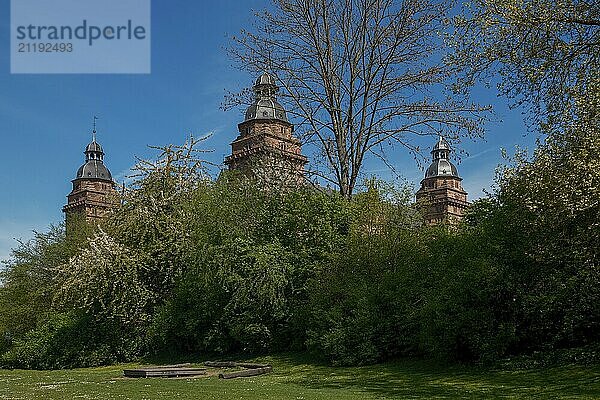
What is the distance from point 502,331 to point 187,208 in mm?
16536

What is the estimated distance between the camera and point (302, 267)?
24.9m

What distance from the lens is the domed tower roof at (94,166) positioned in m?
86.1

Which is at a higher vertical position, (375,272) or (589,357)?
(375,272)

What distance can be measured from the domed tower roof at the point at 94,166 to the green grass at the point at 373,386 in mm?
71245

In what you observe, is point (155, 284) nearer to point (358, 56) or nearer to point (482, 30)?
point (358, 56)

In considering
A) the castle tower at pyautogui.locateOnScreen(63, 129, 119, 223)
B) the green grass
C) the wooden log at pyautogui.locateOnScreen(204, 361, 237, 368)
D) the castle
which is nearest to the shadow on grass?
the green grass

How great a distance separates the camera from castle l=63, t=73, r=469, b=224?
91.1ft

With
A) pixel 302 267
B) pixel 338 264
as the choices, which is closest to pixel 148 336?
pixel 302 267

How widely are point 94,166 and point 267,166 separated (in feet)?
206

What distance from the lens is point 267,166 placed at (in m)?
30.0

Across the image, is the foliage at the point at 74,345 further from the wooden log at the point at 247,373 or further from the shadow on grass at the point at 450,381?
the shadow on grass at the point at 450,381

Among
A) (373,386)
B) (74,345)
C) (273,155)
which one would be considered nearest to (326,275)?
(373,386)

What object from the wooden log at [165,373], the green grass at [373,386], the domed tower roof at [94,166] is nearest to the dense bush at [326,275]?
the green grass at [373,386]

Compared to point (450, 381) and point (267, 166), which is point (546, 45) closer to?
point (450, 381)
